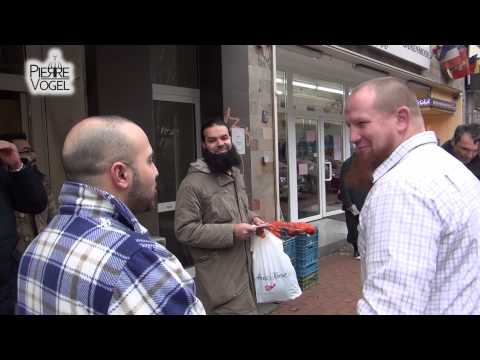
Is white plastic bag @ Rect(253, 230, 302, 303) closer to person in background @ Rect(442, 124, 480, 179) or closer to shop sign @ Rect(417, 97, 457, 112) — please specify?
person in background @ Rect(442, 124, 480, 179)

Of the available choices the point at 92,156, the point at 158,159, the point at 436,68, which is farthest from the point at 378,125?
the point at 436,68

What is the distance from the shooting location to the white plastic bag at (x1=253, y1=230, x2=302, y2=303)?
3266 millimetres

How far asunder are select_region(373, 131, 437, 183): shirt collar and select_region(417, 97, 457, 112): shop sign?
1147 cm

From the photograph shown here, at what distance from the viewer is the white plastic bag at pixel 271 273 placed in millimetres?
3266

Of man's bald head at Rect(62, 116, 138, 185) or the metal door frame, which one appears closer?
man's bald head at Rect(62, 116, 138, 185)

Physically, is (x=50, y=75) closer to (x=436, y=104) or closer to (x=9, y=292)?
(x=9, y=292)

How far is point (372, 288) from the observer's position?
4.99 feet

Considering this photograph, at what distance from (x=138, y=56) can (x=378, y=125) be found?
383 cm

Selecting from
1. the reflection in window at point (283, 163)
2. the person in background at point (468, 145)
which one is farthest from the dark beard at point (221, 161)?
the reflection in window at point (283, 163)

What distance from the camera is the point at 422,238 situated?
1.48 metres

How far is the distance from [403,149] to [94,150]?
111cm

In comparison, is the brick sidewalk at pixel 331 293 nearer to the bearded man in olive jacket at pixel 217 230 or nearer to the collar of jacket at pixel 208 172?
the bearded man in olive jacket at pixel 217 230

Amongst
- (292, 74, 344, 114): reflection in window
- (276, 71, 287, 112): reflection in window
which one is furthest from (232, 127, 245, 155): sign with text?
(292, 74, 344, 114): reflection in window

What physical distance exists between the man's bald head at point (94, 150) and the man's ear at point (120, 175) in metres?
0.01
